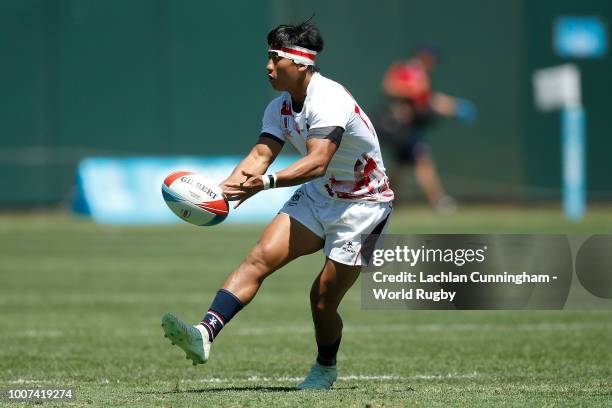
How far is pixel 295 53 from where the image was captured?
26.5 ft

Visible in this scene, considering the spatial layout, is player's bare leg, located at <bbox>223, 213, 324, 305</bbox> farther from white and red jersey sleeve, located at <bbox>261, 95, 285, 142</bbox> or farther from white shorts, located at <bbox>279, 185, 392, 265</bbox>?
white and red jersey sleeve, located at <bbox>261, 95, 285, 142</bbox>

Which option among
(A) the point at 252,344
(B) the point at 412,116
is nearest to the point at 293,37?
(A) the point at 252,344

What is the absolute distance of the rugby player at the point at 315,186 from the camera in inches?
311

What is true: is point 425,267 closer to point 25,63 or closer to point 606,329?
point 606,329

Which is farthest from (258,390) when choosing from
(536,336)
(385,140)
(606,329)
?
(385,140)

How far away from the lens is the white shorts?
8.16 meters

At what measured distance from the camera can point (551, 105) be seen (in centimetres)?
2695

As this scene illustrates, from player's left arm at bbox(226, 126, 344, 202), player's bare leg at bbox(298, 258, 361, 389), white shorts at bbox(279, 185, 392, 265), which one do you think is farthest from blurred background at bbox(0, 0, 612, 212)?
player's left arm at bbox(226, 126, 344, 202)

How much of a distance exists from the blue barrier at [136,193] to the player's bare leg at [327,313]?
52.3 ft

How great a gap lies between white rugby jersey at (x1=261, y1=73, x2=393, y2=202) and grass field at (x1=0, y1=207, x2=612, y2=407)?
135cm

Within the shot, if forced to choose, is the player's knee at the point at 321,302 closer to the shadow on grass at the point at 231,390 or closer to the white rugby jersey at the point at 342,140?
the shadow on grass at the point at 231,390

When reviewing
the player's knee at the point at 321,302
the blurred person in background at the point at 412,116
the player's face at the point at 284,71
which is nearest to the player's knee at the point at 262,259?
the player's knee at the point at 321,302

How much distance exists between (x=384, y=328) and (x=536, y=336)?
158 cm

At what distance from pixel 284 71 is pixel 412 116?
18.4 metres
